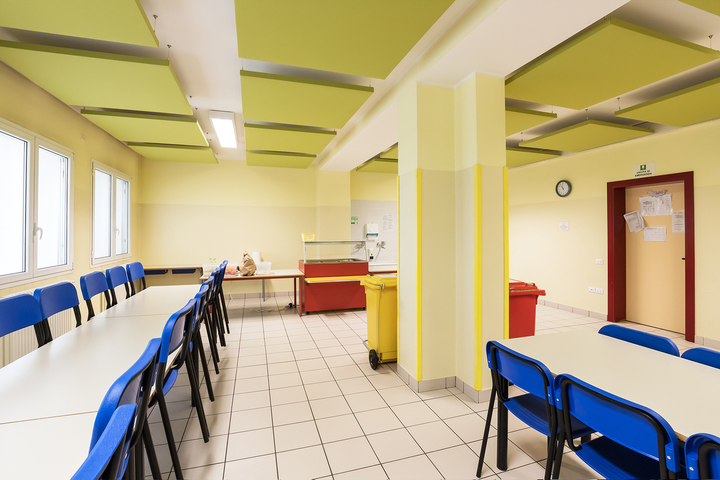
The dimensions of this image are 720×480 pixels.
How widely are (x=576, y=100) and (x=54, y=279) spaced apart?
6424 millimetres

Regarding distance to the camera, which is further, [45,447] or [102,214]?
[102,214]

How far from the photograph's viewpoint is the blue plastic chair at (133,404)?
947 mm

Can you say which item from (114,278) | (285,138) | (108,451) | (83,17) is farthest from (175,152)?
(108,451)

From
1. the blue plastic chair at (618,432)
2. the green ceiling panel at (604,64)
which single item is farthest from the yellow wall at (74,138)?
the green ceiling panel at (604,64)

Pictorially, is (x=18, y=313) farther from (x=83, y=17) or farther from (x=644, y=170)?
(x=644, y=170)

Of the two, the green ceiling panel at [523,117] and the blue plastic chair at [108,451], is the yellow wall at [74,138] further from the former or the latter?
the green ceiling panel at [523,117]

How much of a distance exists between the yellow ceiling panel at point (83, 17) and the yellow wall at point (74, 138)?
1.29 metres

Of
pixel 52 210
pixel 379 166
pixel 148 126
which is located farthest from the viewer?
pixel 379 166

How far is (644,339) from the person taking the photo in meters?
2.07

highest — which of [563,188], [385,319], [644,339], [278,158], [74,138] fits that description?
[278,158]

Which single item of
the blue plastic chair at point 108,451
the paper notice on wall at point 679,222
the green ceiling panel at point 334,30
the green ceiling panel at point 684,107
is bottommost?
the blue plastic chair at point 108,451

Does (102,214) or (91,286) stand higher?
(102,214)

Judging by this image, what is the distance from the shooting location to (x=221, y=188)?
23.6 ft

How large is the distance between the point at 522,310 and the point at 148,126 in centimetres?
526
